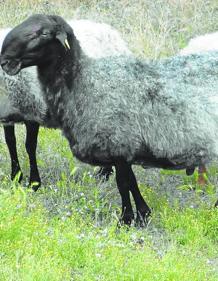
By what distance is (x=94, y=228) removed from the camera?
5.98 m

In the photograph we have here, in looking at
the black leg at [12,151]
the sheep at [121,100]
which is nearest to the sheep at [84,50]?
the black leg at [12,151]

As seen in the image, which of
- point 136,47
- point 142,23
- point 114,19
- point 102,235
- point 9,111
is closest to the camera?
point 102,235

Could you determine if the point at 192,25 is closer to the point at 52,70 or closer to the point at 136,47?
the point at 136,47

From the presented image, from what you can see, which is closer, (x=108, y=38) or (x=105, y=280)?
(x=105, y=280)

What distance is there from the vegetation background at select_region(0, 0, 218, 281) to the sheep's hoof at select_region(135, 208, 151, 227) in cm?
7

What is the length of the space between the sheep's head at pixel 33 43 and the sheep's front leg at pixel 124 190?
45.3 inches

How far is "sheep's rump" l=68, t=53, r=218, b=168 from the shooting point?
6.02m

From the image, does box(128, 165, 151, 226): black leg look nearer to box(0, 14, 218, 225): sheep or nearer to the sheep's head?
box(0, 14, 218, 225): sheep

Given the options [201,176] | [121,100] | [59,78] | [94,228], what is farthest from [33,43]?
[201,176]

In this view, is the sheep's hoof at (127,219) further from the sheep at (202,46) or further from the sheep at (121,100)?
the sheep at (202,46)

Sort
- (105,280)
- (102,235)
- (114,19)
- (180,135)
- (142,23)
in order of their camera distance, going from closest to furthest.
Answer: (105,280)
(102,235)
(180,135)
(142,23)
(114,19)

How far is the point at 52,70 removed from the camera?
6.14 m

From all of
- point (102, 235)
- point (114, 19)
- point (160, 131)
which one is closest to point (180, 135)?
point (160, 131)

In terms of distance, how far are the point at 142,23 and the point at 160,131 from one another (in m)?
5.62
